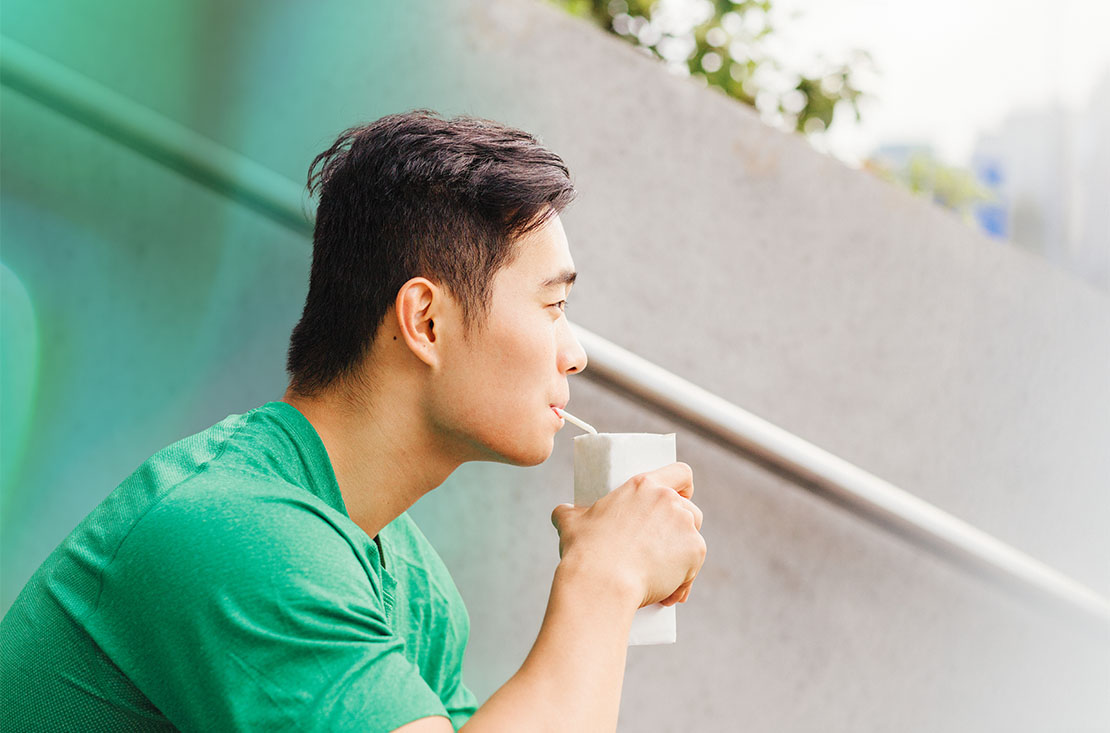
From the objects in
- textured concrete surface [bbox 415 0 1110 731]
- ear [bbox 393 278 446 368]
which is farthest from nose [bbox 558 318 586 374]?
textured concrete surface [bbox 415 0 1110 731]

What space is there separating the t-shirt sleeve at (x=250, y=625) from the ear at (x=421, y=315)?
206 millimetres

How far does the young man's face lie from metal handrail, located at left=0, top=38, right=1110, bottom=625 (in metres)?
0.46

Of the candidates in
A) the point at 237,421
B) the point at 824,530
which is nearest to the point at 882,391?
the point at 824,530

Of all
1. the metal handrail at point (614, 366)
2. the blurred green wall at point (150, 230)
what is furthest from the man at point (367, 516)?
the blurred green wall at point (150, 230)

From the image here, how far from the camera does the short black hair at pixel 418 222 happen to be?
0.90 meters

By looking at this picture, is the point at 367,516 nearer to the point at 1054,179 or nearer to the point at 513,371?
the point at 513,371

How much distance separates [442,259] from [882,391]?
1106 millimetres

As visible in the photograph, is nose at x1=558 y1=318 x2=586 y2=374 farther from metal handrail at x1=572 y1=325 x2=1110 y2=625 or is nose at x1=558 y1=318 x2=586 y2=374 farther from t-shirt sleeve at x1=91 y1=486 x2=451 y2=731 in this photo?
metal handrail at x1=572 y1=325 x2=1110 y2=625

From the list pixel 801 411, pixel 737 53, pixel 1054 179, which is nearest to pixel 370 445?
pixel 801 411

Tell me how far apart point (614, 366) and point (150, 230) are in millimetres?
787

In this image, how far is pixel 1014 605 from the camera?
1.72m

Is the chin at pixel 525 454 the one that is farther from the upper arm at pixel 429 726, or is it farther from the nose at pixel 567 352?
the upper arm at pixel 429 726

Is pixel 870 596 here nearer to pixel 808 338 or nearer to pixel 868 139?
pixel 808 338

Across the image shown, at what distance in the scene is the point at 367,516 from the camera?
0.93 m
